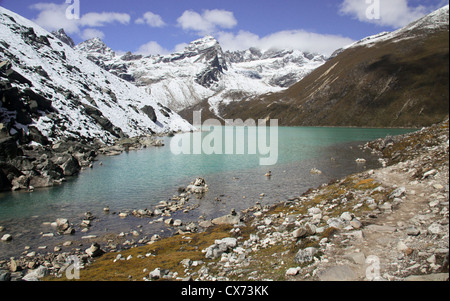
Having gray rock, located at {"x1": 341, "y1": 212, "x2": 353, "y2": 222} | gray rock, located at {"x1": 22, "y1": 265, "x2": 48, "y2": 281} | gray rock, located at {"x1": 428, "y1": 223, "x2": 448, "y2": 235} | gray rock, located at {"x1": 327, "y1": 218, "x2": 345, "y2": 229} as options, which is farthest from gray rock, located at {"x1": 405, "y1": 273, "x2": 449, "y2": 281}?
gray rock, located at {"x1": 22, "y1": 265, "x2": 48, "y2": 281}

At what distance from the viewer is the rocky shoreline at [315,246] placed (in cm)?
1082

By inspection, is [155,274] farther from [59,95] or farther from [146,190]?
[59,95]

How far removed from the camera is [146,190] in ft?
128

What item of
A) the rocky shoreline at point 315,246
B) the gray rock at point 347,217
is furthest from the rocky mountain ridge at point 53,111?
the gray rock at point 347,217

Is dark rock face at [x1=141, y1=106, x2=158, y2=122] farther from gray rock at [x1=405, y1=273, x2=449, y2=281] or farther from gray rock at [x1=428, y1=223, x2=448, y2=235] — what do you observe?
gray rock at [x1=405, y1=273, x2=449, y2=281]

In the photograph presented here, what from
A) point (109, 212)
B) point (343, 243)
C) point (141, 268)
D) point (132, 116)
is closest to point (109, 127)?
point (132, 116)

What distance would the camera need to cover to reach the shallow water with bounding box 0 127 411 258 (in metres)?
26.4

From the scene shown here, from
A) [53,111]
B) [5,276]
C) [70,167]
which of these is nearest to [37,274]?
[5,276]

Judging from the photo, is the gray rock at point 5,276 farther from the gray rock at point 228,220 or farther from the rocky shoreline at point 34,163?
the rocky shoreline at point 34,163

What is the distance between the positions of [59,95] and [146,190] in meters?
73.1

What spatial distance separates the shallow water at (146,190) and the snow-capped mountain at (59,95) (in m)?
24.3

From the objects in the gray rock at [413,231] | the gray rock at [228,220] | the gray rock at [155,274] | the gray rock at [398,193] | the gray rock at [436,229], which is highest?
the gray rock at [398,193]

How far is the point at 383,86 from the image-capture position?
189250mm
